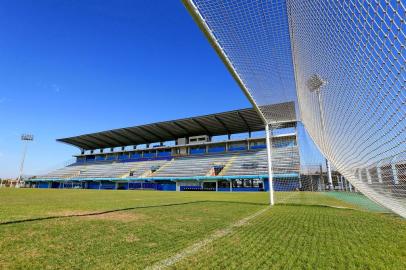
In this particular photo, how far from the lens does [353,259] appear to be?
9.11 feet

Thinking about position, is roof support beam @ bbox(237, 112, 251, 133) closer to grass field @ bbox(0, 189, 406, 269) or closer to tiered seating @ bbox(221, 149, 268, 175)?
tiered seating @ bbox(221, 149, 268, 175)

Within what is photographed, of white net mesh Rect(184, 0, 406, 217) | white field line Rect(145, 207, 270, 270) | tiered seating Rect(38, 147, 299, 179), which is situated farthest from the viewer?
tiered seating Rect(38, 147, 299, 179)

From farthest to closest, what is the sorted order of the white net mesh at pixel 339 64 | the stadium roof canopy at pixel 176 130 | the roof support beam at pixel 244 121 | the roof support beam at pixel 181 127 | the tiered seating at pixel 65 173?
1. the tiered seating at pixel 65 173
2. the roof support beam at pixel 181 127
3. the stadium roof canopy at pixel 176 130
4. the roof support beam at pixel 244 121
5. the white net mesh at pixel 339 64

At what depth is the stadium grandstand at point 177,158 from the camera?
36.8 meters

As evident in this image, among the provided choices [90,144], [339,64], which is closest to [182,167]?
[90,144]

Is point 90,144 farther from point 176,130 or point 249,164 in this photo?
point 249,164

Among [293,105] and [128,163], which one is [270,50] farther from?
[128,163]

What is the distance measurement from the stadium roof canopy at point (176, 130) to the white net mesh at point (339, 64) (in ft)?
89.2

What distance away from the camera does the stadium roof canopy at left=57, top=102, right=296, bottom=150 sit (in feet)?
125

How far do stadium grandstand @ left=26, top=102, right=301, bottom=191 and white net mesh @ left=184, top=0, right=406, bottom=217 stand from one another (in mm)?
26854

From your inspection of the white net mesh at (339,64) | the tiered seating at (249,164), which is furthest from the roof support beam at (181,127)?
the white net mesh at (339,64)

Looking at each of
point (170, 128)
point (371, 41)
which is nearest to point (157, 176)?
point (170, 128)

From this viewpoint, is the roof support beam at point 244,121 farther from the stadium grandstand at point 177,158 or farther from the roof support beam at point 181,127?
the roof support beam at point 181,127

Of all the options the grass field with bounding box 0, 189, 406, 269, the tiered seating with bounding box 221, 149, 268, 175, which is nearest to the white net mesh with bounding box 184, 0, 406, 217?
the grass field with bounding box 0, 189, 406, 269
